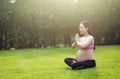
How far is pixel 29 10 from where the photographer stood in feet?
144

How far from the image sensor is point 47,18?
152ft

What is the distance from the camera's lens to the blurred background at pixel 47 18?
4381 cm

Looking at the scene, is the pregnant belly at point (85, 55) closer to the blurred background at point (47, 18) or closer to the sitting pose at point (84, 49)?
the sitting pose at point (84, 49)

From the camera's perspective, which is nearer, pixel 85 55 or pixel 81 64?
pixel 81 64

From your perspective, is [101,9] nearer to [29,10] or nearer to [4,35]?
[29,10]

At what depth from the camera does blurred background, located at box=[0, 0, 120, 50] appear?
43.8 m

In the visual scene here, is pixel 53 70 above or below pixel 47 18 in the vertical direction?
below

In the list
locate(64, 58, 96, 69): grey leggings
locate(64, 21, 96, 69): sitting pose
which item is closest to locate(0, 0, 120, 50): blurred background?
locate(64, 21, 96, 69): sitting pose

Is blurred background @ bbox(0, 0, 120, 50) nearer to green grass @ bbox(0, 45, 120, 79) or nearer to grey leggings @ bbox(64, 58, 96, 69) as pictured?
green grass @ bbox(0, 45, 120, 79)

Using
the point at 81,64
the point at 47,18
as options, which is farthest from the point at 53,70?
the point at 47,18

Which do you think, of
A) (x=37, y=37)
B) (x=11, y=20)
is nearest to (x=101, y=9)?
(x=37, y=37)

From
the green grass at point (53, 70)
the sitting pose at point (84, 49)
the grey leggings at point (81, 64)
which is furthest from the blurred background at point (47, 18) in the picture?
the grey leggings at point (81, 64)

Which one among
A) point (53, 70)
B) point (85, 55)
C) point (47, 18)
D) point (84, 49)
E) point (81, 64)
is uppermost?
point (47, 18)

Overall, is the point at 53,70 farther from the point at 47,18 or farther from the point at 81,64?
the point at 47,18
